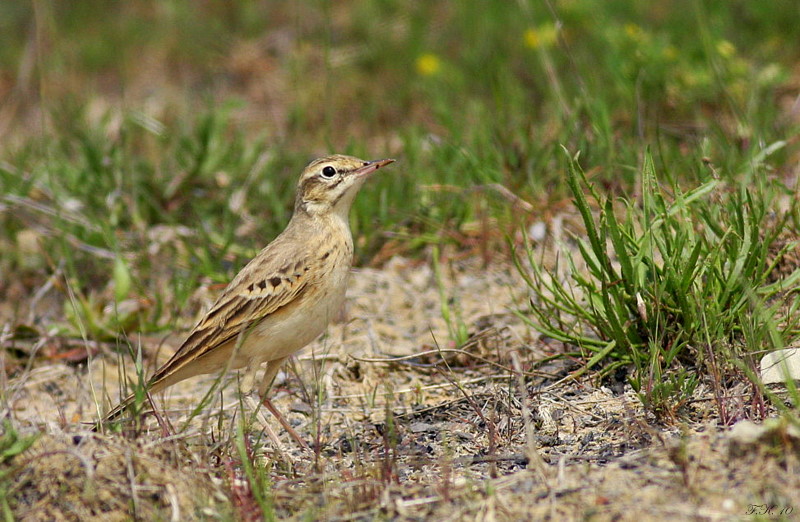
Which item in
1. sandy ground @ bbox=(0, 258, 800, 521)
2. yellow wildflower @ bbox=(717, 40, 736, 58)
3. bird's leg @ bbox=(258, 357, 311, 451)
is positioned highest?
yellow wildflower @ bbox=(717, 40, 736, 58)

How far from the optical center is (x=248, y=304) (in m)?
5.00

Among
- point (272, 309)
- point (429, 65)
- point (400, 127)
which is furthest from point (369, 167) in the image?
point (429, 65)

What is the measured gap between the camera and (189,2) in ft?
40.0

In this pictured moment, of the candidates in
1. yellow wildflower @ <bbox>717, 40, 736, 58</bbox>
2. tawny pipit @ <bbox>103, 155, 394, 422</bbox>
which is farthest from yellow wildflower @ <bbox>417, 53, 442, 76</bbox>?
tawny pipit @ <bbox>103, 155, 394, 422</bbox>

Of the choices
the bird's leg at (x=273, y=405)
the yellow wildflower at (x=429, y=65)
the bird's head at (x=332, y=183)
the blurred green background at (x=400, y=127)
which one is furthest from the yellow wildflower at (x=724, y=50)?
the bird's leg at (x=273, y=405)

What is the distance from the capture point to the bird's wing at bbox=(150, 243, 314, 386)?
4.91 meters

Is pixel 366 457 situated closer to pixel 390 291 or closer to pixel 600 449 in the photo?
pixel 600 449

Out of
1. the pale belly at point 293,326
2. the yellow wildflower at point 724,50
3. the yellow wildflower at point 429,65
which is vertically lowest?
the pale belly at point 293,326

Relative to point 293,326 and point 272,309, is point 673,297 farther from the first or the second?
point 272,309

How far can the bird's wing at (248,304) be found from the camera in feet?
16.1

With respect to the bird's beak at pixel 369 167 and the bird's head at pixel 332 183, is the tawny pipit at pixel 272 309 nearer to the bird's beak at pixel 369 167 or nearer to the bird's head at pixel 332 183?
the bird's head at pixel 332 183

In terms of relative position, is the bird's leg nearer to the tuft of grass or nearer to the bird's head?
the bird's head

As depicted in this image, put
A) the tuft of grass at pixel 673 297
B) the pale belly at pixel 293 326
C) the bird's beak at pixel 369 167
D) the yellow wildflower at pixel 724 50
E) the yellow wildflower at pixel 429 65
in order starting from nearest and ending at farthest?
the tuft of grass at pixel 673 297
the pale belly at pixel 293 326
the bird's beak at pixel 369 167
the yellow wildflower at pixel 724 50
the yellow wildflower at pixel 429 65

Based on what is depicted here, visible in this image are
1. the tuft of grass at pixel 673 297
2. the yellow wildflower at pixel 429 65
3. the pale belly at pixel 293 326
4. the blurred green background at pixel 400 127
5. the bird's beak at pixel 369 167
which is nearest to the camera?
the tuft of grass at pixel 673 297
